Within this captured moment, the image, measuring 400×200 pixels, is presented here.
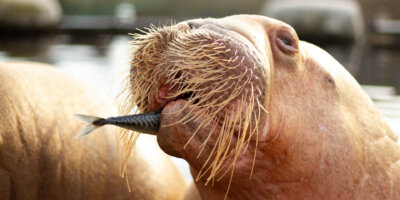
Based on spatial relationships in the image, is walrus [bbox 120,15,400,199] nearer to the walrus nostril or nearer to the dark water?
the walrus nostril

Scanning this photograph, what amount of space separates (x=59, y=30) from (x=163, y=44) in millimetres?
17174

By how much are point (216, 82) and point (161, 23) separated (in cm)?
1410

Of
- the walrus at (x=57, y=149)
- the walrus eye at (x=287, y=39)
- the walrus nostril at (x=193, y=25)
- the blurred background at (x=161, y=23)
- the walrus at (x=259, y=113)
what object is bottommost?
the blurred background at (x=161, y=23)

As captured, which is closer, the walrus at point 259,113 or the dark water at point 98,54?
the walrus at point 259,113

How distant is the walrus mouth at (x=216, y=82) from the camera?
219 centimetres

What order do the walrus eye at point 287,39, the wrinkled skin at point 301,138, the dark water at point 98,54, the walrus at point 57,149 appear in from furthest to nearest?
the dark water at point 98,54 → the walrus at point 57,149 → the walrus eye at point 287,39 → the wrinkled skin at point 301,138

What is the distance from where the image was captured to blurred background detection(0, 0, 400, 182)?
38.1ft

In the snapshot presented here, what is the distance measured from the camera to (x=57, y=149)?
3.09 meters

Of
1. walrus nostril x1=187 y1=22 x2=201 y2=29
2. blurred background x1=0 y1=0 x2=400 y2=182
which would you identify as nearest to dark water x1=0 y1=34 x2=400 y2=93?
blurred background x1=0 y1=0 x2=400 y2=182

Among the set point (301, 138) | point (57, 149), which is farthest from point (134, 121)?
point (57, 149)

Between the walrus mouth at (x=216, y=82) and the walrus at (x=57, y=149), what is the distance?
942mm

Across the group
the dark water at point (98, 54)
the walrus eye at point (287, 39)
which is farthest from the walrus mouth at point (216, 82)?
the dark water at point (98, 54)

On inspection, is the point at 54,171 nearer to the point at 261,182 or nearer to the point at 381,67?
the point at 261,182

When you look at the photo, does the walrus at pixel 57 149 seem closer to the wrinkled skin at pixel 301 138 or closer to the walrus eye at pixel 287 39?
the wrinkled skin at pixel 301 138
